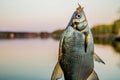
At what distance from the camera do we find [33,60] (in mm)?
2725

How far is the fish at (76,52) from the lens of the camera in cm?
190

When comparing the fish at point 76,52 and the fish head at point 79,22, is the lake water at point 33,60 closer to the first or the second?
the fish at point 76,52

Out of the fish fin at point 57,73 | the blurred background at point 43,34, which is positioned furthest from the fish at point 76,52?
the blurred background at point 43,34

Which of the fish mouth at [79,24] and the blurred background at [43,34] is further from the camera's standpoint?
the blurred background at [43,34]

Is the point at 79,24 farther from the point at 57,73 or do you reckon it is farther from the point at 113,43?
the point at 113,43

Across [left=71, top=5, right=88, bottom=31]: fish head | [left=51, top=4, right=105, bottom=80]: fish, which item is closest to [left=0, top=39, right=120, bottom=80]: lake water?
[left=51, top=4, right=105, bottom=80]: fish

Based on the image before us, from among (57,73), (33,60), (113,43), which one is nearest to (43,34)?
(33,60)

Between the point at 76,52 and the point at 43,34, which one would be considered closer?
the point at 76,52

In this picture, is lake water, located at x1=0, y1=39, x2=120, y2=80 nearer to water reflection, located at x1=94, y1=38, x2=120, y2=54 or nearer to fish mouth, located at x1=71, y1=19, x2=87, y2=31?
water reflection, located at x1=94, y1=38, x2=120, y2=54

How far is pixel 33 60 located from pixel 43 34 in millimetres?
259

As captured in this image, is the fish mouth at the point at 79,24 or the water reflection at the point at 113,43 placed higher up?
the fish mouth at the point at 79,24

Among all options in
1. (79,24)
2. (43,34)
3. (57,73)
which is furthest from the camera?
(43,34)

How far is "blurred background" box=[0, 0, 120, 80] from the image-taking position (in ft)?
8.55

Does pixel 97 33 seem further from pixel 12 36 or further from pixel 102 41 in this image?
pixel 12 36
